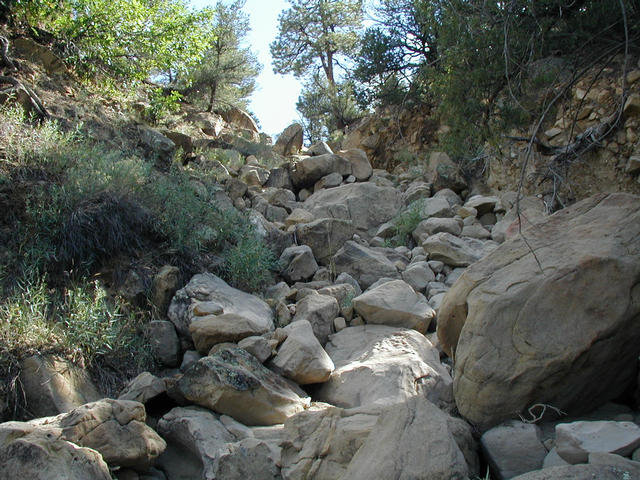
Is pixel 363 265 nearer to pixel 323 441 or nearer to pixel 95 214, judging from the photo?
pixel 95 214

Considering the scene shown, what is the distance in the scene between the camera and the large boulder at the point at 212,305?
4207 mm

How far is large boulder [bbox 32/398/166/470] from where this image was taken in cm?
272

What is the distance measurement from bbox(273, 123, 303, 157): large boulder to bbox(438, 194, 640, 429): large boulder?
900cm

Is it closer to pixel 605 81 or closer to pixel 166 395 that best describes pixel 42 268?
pixel 166 395

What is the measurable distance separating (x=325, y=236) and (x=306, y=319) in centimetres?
190

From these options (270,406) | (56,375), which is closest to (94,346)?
(56,375)

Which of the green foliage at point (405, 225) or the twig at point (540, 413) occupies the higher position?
the green foliage at point (405, 225)

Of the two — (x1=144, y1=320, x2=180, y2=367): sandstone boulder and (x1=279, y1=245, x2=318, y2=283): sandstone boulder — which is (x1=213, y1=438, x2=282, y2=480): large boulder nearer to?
(x1=144, y1=320, x2=180, y2=367): sandstone boulder

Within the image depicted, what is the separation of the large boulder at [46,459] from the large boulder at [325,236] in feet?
12.0

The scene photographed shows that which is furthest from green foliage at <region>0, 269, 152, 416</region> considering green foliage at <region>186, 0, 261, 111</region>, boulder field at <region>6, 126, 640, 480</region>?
green foliage at <region>186, 0, 261, 111</region>

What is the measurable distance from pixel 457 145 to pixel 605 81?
2.22 meters

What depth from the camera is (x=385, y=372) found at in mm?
3623

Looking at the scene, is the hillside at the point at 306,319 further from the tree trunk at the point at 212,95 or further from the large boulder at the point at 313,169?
the tree trunk at the point at 212,95

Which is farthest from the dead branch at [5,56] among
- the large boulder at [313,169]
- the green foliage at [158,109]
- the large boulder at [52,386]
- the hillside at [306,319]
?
the large boulder at [52,386]
